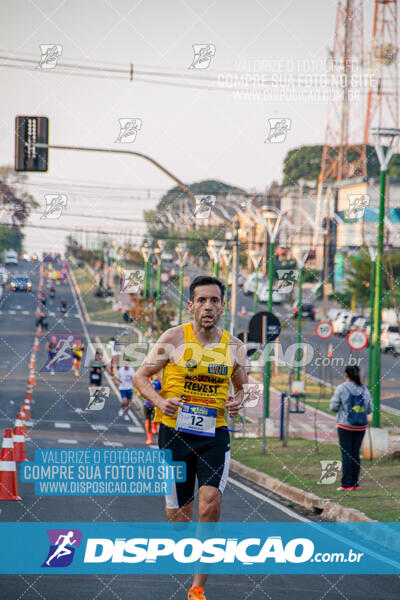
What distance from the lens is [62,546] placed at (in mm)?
8695

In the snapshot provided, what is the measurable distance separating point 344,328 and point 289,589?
153 ft

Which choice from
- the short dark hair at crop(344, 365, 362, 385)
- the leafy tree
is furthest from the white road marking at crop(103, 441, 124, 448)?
the short dark hair at crop(344, 365, 362, 385)

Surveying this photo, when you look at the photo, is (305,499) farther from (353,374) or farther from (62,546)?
(62,546)

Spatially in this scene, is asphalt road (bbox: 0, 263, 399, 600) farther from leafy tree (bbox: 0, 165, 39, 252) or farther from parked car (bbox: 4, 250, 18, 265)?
parked car (bbox: 4, 250, 18, 265)

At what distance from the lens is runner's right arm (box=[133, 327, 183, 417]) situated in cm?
667

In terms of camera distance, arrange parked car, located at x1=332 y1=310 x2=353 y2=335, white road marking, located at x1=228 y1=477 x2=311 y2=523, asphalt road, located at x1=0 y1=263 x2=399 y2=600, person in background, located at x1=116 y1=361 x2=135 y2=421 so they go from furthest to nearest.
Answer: parked car, located at x1=332 y1=310 x2=353 y2=335 < person in background, located at x1=116 y1=361 x2=135 y2=421 < white road marking, located at x1=228 y1=477 x2=311 y2=523 < asphalt road, located at x1=0 y1=263 x2=399 y2=600

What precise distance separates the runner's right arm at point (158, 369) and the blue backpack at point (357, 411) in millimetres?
7232

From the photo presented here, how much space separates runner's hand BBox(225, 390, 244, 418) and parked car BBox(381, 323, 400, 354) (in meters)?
42.1

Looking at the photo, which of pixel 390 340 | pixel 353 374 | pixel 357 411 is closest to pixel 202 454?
pixel 357 411

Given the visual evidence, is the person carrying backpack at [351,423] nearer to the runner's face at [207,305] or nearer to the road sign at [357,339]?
the runner's face at [207,305]

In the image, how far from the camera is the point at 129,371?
23594mm

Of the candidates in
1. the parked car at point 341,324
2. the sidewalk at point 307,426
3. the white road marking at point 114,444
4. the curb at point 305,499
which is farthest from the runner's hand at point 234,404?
the parked car at point 341,324

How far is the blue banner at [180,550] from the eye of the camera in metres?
8.29

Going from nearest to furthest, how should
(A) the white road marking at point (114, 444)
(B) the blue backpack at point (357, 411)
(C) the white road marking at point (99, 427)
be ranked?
1. (B) the blue backpack at point (357, 411)
2. (A) the white road marking at point (114, 444)
3. (C) the white road marking at point (99, 427)
